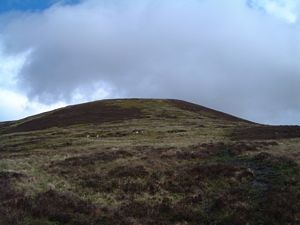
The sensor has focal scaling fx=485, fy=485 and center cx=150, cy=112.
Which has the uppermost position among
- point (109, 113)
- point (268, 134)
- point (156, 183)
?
point (109, 113)

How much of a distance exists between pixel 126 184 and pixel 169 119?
52.3 meters

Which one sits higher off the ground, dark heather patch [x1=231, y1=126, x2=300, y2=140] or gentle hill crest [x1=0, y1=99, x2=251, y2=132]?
gentle hill crest [x1=0, y1=99, x2=251, y2=132]

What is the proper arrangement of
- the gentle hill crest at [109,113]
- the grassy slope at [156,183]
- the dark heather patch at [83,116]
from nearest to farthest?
the grassy slope at [156,183] → the dark heather patch at [83,116] → the gentle hill crest at [109,113]

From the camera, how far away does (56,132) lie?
67.4m

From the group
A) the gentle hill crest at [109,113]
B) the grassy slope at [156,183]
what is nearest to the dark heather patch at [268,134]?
the grassy slope at [156,183]

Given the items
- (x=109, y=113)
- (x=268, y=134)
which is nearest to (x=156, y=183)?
(x=268, y=134)

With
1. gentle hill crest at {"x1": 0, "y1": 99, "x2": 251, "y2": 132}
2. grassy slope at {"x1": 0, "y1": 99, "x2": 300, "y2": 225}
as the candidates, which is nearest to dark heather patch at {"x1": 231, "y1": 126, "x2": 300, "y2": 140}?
grassy slope at {"x1": 0, "y1": 99, "x2": 300, "y2": 225}

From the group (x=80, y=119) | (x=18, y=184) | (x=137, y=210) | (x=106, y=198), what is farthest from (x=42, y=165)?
(x=80, y=119)

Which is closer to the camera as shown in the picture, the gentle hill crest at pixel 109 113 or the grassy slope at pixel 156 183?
the grassy slope at pixel 156 183

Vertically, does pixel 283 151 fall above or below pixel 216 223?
above

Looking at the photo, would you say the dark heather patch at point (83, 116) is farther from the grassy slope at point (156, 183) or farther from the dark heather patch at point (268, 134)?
the dark heather patch at point (268, 134)

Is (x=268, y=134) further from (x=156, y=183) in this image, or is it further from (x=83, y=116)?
(x=83, y=116)

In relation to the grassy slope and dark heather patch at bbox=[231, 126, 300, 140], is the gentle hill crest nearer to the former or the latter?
the grassy slope

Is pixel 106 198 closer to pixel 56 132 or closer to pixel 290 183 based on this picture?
pixel 290 183
